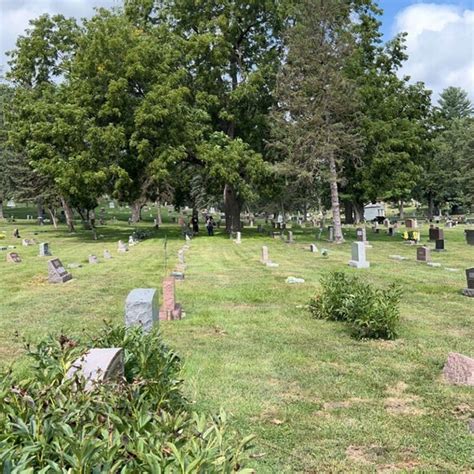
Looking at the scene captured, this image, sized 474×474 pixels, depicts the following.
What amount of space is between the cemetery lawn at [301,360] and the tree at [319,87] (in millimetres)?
15364

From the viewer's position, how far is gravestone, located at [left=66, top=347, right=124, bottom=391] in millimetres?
3988

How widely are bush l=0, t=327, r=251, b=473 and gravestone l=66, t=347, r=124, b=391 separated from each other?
11 centimetres

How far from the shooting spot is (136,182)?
113 feet

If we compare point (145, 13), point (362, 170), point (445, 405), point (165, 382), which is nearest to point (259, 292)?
point (445, 405)

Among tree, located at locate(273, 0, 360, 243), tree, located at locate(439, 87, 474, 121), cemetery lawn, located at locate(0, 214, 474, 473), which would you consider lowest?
cemetery lawn, located at locate(0, 214, 474, 473)

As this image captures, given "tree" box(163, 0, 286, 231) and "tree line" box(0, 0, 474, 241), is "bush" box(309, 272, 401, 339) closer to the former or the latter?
"tree line" box(0, 0, 474, 241)

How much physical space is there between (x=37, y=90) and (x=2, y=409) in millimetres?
40913

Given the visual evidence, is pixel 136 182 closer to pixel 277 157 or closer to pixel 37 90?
pixel 277 157

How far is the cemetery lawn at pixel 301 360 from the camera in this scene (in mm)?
4684

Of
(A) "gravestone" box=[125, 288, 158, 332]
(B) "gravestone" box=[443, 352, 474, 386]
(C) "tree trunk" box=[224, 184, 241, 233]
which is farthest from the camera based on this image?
(C) "tree trunk" box=[224, 184, 241, 233]

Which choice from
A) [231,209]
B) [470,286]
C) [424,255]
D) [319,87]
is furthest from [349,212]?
[470,286]

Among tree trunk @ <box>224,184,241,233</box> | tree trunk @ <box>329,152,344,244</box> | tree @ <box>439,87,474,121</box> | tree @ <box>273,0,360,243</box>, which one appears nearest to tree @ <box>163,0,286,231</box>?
tree trunk @ <box>224,184,241,233</box>

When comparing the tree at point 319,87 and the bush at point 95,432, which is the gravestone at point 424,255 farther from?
the bush at point 95,432

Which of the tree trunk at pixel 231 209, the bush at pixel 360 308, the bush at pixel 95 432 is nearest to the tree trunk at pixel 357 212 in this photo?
the tree trunk at pixel 231 209
